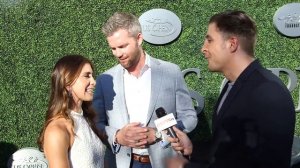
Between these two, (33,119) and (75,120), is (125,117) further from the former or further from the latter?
(33,119)

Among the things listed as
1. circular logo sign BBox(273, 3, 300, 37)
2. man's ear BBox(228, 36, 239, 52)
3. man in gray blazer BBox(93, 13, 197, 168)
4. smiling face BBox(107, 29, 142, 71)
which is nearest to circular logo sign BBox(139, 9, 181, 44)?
circular logo sign BBox(273, 3, 300, 37)

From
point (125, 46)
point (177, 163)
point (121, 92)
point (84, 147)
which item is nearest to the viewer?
point (177, 163)

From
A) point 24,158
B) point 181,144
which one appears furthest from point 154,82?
point 24,158

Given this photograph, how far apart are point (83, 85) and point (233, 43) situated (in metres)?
0.84

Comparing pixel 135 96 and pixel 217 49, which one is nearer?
pixel 217 49

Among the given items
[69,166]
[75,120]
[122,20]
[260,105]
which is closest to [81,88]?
[75,120]

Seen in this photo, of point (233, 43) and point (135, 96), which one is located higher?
point (233, 43)

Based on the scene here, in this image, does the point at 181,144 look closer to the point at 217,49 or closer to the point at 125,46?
the point at 217,49

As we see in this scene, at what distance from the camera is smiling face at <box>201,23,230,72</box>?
77.3 inches

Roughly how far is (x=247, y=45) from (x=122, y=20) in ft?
3.67

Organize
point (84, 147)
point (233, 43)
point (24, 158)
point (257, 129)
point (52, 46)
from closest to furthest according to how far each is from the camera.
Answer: point (257, 129) → point (233, 43) → point (84, 147) → point (24, 158) → point (52, 46)

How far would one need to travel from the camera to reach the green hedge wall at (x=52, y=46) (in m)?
4.41

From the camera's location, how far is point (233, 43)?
75.8 inches

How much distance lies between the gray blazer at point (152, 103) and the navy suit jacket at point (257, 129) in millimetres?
1207
